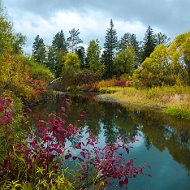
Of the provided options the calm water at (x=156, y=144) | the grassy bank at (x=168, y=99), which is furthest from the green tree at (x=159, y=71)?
the calm water at (x=156, y=144)

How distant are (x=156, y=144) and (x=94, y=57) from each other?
51900mm

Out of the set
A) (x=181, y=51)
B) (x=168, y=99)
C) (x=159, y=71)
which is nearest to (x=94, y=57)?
(x=159, y=71)

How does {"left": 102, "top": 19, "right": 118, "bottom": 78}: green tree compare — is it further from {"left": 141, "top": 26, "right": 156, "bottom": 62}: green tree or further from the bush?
the bush

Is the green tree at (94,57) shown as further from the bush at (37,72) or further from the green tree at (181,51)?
the green tree at (181,51)

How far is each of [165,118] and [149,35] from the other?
45954 millimetres

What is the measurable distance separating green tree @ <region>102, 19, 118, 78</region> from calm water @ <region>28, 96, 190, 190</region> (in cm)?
4179

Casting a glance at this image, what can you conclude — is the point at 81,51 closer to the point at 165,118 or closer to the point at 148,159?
the point at 165,118

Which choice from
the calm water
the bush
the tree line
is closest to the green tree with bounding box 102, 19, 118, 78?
the tree line

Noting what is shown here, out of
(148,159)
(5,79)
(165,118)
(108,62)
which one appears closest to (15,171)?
(148,159)

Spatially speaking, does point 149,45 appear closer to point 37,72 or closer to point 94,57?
point 94,57

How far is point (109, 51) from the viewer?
206ft

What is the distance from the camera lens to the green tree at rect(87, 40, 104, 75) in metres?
61.1

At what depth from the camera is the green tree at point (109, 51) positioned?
6026 centimetres

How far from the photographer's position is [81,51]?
69.3 m
